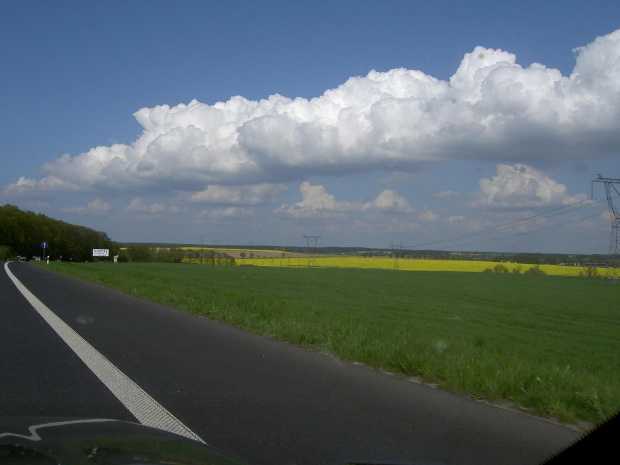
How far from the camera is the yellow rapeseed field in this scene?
95.7m

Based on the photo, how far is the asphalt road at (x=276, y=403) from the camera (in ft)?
15.7

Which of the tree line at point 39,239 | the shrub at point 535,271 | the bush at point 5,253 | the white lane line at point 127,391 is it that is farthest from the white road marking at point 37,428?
the tree line at point 39,239

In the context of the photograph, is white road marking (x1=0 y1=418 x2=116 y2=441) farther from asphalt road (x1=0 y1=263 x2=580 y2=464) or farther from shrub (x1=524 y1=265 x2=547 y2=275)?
shrub (x1=524 y1=265 x2=547 y2=275)

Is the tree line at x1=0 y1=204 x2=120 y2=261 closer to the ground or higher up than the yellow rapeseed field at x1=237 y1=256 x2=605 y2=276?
higher up

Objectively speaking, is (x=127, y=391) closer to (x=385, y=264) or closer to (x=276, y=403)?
(x=276, y=403)

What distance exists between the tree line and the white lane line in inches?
4529

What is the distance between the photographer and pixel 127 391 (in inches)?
259

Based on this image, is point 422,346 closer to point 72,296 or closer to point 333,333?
point 333,333

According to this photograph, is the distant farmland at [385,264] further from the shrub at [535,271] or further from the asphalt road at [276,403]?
the asphalt road at [276,403]

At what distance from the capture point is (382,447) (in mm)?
4758

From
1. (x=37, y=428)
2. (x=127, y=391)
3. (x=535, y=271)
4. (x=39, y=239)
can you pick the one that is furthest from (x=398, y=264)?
(x=37, y=428)

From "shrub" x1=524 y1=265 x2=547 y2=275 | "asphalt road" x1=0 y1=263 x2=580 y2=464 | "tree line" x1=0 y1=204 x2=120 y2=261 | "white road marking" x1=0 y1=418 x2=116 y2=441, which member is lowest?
"shrub" x1=524 y1=265 x2=547 y2=275

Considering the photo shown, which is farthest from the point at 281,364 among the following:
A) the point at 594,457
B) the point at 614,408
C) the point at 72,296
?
the point at 72,296

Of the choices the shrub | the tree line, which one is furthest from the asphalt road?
the tree line
